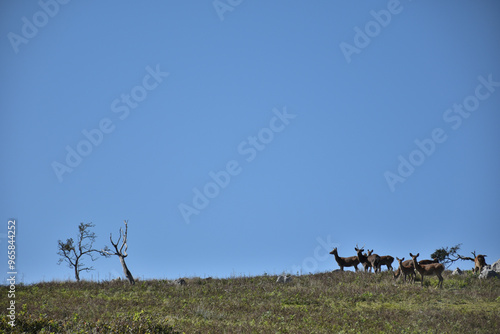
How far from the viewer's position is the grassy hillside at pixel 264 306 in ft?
64.8

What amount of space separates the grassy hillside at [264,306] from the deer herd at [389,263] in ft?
2.68

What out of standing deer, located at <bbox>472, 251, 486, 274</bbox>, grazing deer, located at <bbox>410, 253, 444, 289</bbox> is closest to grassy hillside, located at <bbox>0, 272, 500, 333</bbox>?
grazing deer, located at <bbox>410, 253, 444, 289</bbox>

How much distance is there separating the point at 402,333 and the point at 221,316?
7.66m

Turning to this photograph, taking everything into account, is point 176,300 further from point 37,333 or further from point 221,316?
point 37,333

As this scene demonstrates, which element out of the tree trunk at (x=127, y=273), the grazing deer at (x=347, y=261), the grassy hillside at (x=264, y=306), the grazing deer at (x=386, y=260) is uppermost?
the tree trunk at (x=127, y=273)

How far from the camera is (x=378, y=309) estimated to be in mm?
23922

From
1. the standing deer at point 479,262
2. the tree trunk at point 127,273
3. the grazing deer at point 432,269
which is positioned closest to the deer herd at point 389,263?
the grazing deer at point 432,269

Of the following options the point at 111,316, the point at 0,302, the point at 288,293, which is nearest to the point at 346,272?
the point at 288,293

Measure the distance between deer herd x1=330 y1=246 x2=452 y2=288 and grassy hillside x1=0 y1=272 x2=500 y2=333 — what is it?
82 centimetres

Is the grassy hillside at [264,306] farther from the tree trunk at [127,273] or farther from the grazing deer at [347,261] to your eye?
the grazing deer at [347,261]

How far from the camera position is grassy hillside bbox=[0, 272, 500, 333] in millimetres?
19750

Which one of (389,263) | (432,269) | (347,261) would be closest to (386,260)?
(389,263)

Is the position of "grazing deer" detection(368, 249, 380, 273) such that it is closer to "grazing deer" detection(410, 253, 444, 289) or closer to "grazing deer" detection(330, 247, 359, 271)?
"grazing deer" detection(330, 247, 359, 271)

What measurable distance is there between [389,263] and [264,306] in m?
14.5
